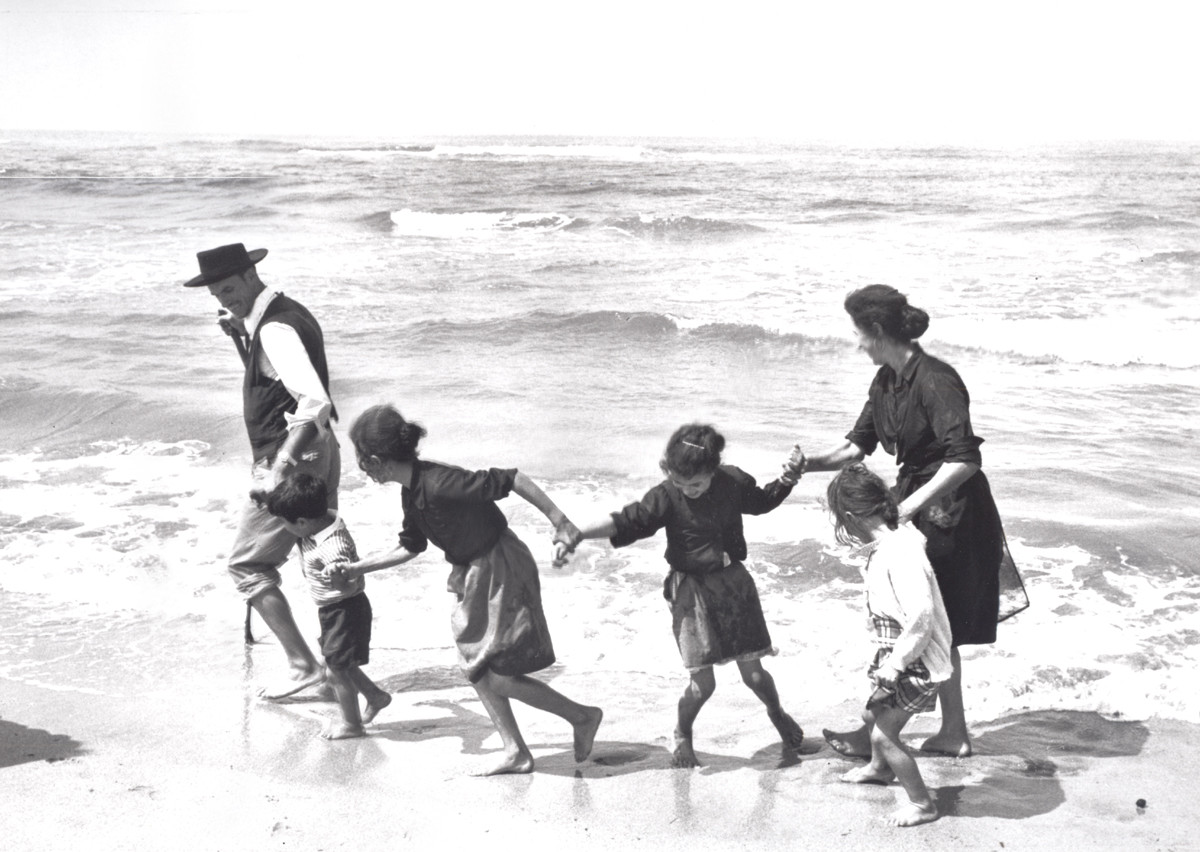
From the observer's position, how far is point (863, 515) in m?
3.12

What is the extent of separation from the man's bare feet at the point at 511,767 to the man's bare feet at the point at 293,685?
93 cm

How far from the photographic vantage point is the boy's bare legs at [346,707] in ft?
12.6

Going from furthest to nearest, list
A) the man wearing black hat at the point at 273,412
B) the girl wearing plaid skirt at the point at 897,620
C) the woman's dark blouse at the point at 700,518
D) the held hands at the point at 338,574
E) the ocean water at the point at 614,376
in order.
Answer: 1. the ocean water at the point at 614,376
2. the man wearing black hat at the point at 273,412
3. the held hands at the point at 338,574
4. the woman's dark blouse at the point at 700,518
5. the girl wearing plaid skirt at the point at 897,620

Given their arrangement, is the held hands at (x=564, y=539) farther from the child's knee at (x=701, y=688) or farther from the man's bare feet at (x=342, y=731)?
the man's bare feet at (x=342, y=731)

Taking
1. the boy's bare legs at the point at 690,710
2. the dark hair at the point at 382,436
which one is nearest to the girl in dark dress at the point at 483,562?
the dark hair at the point at 382,436

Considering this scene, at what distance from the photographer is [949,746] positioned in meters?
3.61

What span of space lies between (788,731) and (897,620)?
0.66 m

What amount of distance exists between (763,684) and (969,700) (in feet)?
3.57

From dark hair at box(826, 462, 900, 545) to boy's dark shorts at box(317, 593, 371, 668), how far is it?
1.59m

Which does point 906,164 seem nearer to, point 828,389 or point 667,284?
point 667,284

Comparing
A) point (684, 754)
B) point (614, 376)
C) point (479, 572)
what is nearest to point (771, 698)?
point (684, 754)

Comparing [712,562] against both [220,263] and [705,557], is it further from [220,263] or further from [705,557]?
[220,263]

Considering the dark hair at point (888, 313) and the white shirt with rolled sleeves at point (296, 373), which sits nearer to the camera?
the dark hair at point (888, 313)

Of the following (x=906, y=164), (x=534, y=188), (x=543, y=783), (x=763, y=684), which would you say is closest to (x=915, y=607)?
(x=763, y=684)
